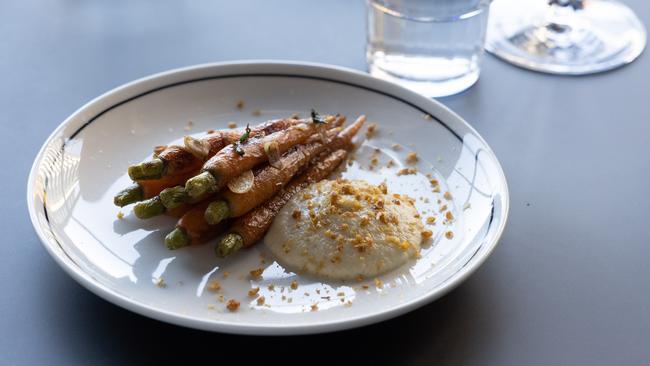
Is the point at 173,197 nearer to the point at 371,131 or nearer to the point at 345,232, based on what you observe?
the point at 345,232

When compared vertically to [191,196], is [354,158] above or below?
below

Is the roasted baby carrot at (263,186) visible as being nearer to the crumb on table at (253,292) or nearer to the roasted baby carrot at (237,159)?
the roasted baby carrot at (237,159)

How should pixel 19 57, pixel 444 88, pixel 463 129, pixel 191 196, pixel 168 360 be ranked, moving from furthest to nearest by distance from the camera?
pixel 19 57 < pixel 444 88 < pixel 463 129 < pixel 191 196 < pixel 168 360

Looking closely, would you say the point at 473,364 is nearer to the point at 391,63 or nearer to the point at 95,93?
the point at 391,63

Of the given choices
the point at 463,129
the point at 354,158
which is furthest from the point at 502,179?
the point at 354,158

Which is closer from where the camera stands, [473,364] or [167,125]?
[473,364]

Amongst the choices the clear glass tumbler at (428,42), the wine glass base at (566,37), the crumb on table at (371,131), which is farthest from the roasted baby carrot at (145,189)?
the wine glass base at (566,37)

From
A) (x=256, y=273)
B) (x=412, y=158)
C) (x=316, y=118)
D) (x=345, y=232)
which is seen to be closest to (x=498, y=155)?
(x=412, y=158)
